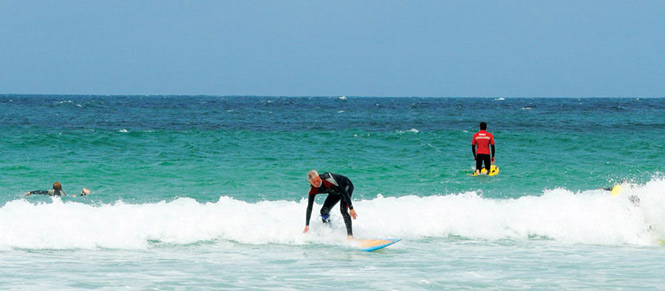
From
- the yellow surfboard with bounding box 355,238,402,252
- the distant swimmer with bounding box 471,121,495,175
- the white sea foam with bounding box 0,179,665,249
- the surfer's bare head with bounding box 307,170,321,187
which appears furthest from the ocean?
the surfer's bare head with bounding box 307,170,321,187

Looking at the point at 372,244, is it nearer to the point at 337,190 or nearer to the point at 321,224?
the point at 337,190

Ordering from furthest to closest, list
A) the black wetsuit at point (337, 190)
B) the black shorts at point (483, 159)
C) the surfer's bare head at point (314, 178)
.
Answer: the black shorts at point (483, 159), the black wetsuit at point (337, 190), the surfer's bare head at point (314, 178)

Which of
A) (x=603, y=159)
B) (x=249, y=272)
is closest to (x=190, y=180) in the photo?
(x=249, y=272)

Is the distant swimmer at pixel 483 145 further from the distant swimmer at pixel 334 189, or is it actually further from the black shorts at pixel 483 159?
the distant swimmer at pixel 334 189

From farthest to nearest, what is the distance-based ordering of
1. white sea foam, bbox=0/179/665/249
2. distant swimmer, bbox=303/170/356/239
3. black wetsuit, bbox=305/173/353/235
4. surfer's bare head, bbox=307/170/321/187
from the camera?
1. white sea foam, bbox=0/179/665/249
2. black wetsuit, bbox=305/173/353/235
3. distant swimmer, bbox=303/170/356/239
4. surfer's bare head, bbox=307/170/321/187

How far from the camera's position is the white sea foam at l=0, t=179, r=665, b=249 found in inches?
502

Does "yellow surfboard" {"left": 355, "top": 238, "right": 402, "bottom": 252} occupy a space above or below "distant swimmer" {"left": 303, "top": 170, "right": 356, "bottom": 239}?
below

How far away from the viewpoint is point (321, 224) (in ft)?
42.5

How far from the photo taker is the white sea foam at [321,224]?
1276 centimetres

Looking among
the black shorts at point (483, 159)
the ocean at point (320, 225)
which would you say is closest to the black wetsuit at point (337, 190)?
the ocean at point (320, 225)

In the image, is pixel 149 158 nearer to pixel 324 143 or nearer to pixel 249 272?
pixel 324 143

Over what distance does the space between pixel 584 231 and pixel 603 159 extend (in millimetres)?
12558

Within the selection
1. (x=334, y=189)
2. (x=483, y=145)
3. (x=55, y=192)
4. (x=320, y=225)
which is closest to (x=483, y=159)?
(x=483, y=145)

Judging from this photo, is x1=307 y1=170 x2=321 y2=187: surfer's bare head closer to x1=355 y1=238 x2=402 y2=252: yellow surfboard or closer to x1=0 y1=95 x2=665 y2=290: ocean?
x1=0 y1=95 x2=665 y2=290: ocean
